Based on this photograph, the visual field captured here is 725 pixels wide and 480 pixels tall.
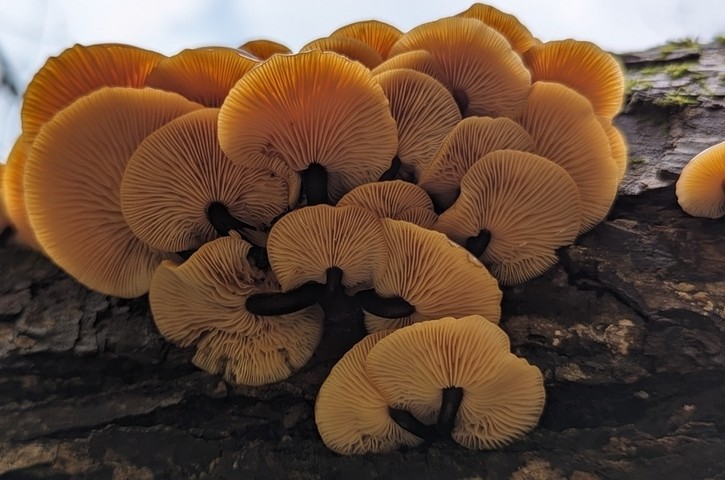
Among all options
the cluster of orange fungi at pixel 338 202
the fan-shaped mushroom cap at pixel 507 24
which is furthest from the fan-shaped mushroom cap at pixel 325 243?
the fan-shaped mushroom cap at pixel 507 24

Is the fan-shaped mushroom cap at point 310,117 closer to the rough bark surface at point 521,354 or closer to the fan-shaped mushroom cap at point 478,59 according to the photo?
the fan-shaped mushroom cap at point 478,59

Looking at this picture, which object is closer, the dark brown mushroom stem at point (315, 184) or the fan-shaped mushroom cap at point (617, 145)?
the dark brown mushroom stem at point (315, 184)

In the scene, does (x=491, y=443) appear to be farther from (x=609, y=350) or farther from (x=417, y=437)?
(x=609, y=350)

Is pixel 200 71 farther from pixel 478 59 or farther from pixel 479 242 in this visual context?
pixel 479 242

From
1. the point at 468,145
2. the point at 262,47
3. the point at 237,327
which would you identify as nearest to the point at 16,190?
the point at 237,327

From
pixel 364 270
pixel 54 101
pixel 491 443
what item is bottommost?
pixel 491 443

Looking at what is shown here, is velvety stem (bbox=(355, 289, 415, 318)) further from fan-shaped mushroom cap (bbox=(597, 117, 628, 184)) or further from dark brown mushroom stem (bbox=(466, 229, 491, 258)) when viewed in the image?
fan-shaped mushroom cap (bbox=(597, 117, 628, 184))

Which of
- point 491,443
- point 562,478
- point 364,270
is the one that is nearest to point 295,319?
point 364,270
